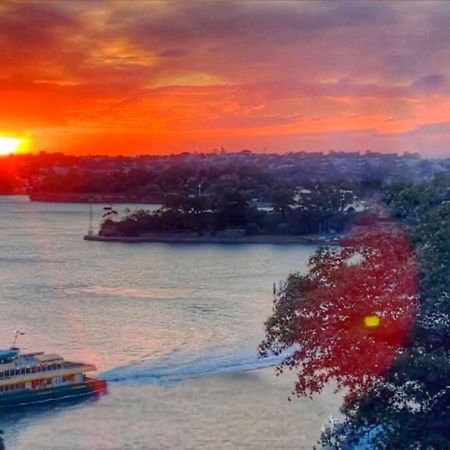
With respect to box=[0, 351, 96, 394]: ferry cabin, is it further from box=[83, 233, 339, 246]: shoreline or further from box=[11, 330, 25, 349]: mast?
box=[83, 233, 339, 246]: shoreline

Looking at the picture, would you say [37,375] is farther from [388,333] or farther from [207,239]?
[207,239]

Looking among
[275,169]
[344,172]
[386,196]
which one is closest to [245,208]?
[344,172]

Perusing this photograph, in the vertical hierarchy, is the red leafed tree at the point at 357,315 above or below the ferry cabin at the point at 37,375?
above

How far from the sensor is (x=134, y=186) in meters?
33.7

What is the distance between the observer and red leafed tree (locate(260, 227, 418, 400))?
2.54 m

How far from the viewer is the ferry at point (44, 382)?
7297 millimetres

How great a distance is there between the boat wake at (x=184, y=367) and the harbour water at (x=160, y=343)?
0.01 meters

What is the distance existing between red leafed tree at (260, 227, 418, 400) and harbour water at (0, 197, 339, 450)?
3.29 meters

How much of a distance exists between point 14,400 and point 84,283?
6.66 m

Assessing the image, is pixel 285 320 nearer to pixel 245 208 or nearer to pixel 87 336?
pixel 87 336

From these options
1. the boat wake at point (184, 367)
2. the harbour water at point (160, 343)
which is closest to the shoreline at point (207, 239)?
the harbour water at point (160, 343)

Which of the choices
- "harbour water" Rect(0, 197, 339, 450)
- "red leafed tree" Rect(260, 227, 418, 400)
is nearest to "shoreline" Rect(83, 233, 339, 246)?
"harbour water" Rect(0, 197, 339, 450)

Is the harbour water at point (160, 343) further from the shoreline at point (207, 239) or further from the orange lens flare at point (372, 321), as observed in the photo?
the orange lens flare at point (372, 321)

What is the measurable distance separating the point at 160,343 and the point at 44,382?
1.81m
